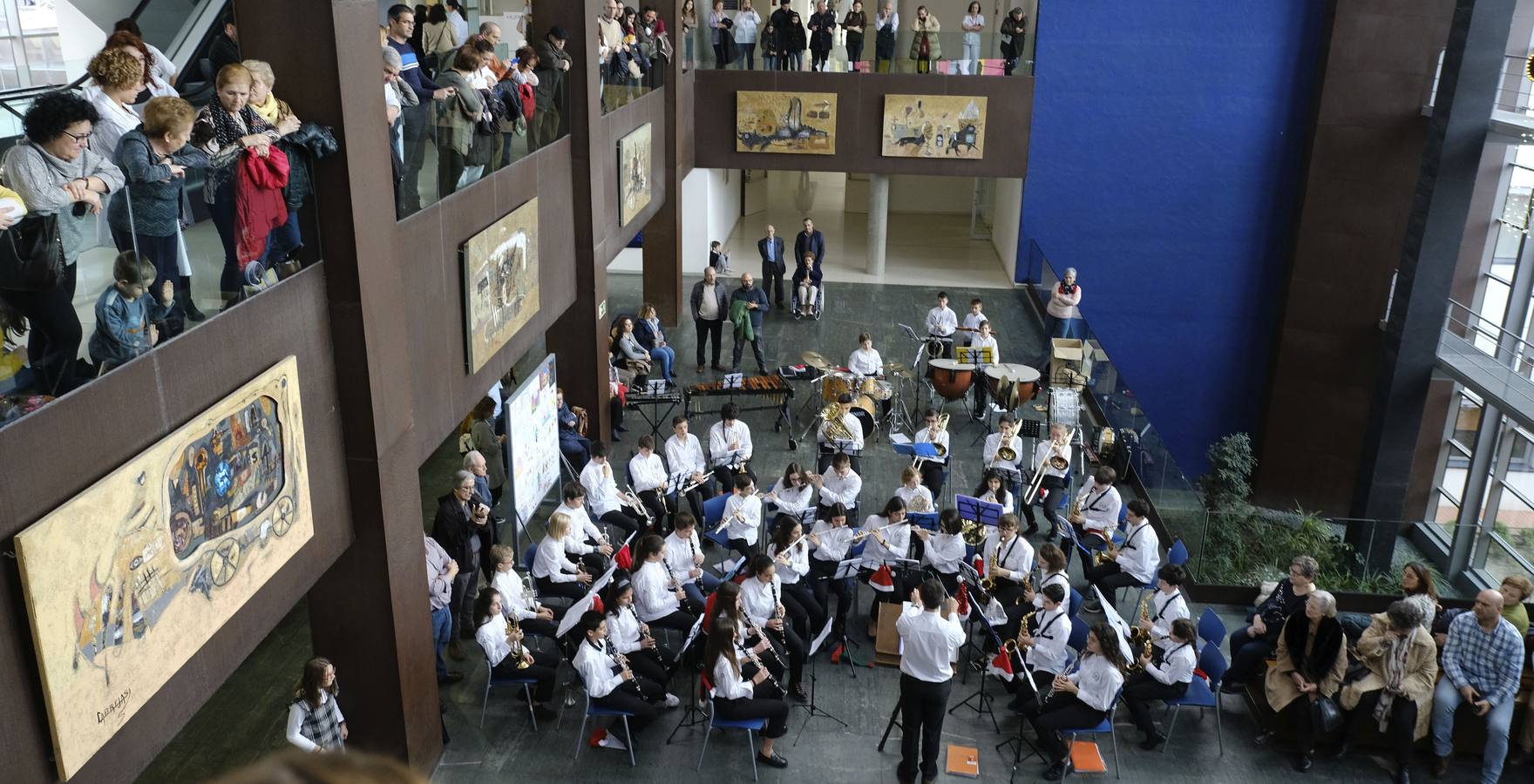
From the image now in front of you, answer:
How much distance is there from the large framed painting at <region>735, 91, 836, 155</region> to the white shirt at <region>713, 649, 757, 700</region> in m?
15.9

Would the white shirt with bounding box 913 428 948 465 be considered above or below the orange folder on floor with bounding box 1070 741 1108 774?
above

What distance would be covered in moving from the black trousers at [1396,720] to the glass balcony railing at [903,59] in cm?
1586

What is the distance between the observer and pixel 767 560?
33.8 ft

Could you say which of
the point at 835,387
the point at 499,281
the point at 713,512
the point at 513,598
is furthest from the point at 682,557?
the point at 835,387

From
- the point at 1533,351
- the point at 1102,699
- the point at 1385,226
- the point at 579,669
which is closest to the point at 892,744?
the point at 1102,699

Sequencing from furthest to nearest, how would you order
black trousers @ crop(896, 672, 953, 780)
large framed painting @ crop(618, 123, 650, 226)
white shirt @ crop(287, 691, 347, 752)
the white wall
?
1. the white wall
2. large framed painting @ crop(618, 123, 650, 226)
3. black trousers @ crop(896, 672, 953, 780)
4. white shirt @ crop(287, 691, 347, 752)

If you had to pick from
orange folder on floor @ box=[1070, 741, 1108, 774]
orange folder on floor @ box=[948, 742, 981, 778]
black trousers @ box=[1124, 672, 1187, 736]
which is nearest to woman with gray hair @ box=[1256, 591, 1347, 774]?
black trousers @ box=[1124, 672, 1187, 736]

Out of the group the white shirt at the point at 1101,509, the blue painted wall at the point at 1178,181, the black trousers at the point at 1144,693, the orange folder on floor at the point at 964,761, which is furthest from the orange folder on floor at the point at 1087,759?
the blue painted wall at the point at 1178,181

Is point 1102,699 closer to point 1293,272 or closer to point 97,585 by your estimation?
point 97,585

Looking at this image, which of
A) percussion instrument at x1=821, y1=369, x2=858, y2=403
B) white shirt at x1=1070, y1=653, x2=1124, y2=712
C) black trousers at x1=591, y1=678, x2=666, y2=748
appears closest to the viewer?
white shirt at x1=1070, y1=653, x2=1124, y2=712

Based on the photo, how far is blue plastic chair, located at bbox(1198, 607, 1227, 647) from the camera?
35.6ft

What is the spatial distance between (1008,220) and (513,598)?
1875 cm

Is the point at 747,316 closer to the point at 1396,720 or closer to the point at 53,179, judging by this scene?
the point at 1396,720

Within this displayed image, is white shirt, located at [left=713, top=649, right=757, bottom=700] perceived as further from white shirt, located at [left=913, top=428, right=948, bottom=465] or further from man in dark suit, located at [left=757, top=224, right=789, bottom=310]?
man in dark suit, located at [left=757, top=224, right=789, bottom=310]
